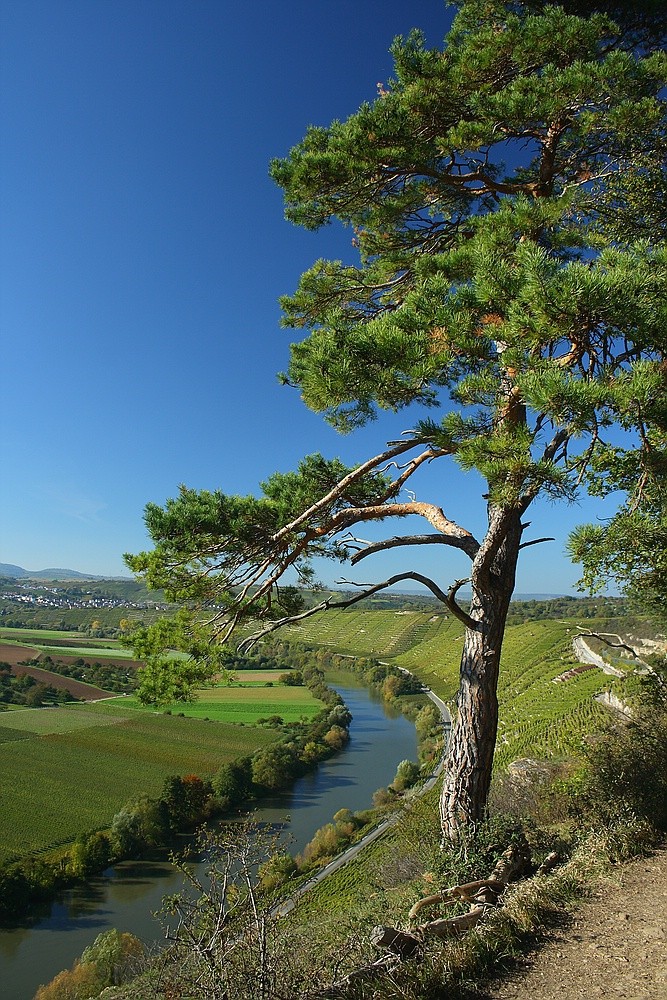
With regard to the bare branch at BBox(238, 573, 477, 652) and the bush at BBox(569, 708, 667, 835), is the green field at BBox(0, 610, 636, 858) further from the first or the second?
the bare branch at BBox(238, 573, 477, 652)

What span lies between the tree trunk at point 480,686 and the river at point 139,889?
34.6ft

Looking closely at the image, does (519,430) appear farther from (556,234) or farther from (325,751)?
(325,751)

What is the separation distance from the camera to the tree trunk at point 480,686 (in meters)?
3.91

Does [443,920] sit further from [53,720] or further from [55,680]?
[55,680]

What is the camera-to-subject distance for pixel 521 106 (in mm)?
3971

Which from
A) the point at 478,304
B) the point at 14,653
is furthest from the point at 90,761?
the point at 478,304

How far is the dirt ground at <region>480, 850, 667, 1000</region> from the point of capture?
2.52 meters

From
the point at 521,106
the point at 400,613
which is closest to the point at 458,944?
the point at 521,106

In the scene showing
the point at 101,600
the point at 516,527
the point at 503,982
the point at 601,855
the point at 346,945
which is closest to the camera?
the point at 503,982

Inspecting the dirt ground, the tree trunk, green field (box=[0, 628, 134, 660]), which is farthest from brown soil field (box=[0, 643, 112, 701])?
the dirt ground

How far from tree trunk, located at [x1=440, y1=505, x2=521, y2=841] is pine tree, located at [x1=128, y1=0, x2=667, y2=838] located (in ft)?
0.05

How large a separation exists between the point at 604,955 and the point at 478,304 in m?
3.60

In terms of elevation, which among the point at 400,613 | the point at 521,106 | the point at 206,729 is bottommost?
the point at 206,729

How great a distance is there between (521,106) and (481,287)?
1937mm
